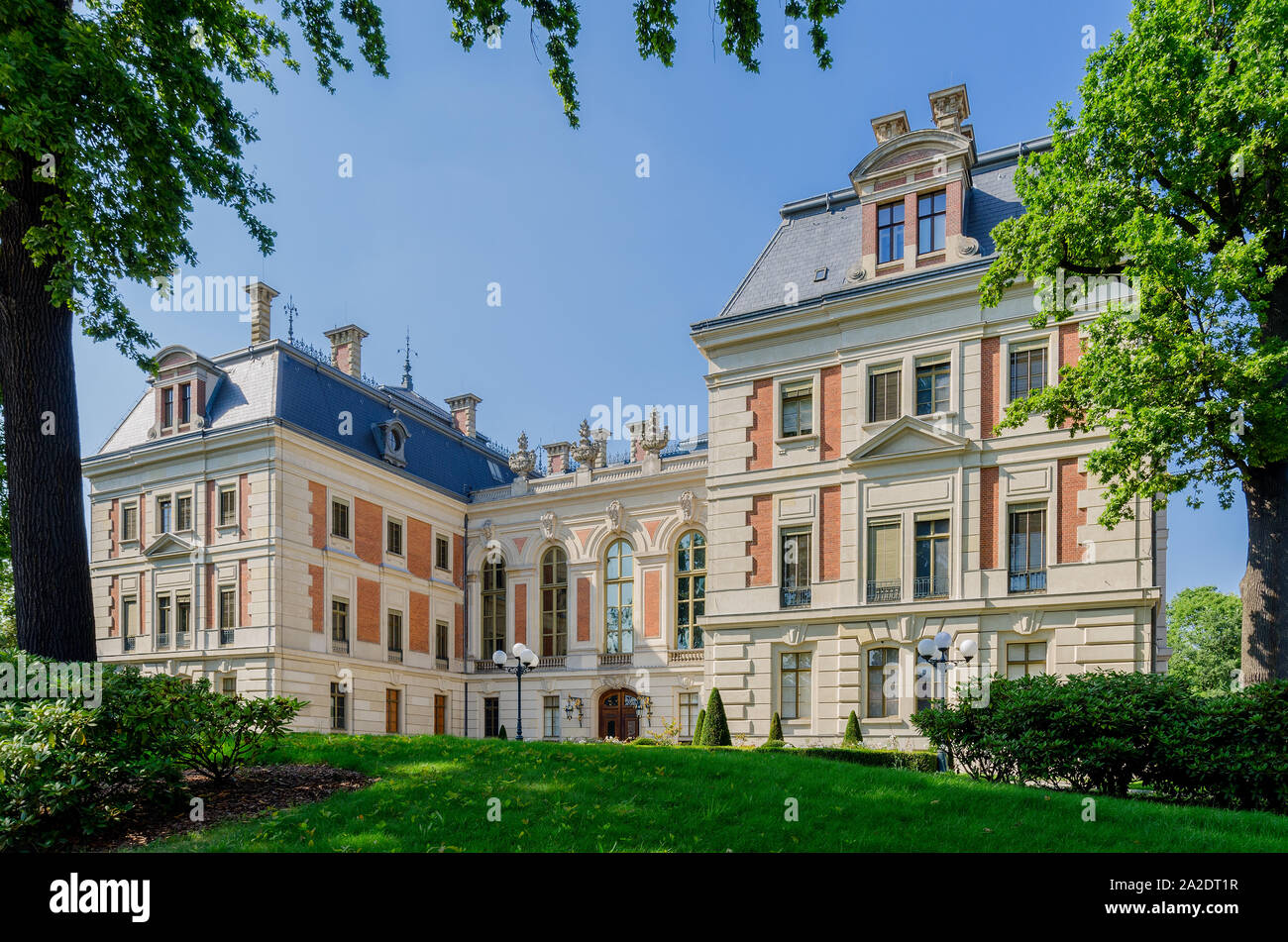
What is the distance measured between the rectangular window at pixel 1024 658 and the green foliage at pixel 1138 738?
8781 mm

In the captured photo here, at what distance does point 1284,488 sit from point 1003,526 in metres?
7.41

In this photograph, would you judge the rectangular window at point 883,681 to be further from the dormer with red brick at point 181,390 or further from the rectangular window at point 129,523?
the rectangular window at point 129,523

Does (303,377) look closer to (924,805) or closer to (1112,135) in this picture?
(1112,135)

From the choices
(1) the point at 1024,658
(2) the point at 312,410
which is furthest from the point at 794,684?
(2) the point at 312,410

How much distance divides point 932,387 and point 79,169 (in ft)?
63.3

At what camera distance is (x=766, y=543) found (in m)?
25.8

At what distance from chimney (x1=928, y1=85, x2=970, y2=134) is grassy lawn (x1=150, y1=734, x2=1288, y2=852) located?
20.1 meters

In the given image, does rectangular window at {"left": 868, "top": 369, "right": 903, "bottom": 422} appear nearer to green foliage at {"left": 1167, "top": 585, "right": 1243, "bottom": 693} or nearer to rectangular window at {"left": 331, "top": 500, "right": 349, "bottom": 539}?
rectangular window at {"left": 331, "top": 500, "right": 349, "bottom": 539}

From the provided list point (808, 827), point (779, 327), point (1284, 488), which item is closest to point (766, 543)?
point (779, 327)

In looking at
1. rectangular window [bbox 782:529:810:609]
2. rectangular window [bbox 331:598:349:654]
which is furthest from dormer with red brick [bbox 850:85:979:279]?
rectangular window [bbox 331:598:349:654]

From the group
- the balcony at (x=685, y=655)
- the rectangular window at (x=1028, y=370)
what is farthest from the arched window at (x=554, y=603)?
the rectangular window at (x=1028, y=370)

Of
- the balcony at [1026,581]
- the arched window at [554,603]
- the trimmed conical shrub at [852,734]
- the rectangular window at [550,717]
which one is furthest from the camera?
the arched window at [554,603]

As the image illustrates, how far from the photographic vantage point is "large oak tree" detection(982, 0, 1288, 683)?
49.6ft

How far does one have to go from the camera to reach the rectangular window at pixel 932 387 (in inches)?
952
